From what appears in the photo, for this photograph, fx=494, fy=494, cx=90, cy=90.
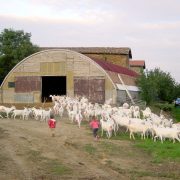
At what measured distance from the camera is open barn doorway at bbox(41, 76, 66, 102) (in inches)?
2108

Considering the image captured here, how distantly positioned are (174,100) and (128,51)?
10911 mm

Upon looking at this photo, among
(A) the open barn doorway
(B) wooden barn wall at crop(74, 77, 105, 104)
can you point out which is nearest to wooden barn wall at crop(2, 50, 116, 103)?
(B) wooden barn wall at crop(74, 77, 105, 104)

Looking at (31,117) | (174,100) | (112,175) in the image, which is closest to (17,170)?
(112,175)

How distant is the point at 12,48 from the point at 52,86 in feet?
37.8

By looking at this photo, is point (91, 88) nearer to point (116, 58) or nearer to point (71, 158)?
point (116, 58)

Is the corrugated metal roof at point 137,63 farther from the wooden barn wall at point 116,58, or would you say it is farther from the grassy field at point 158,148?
the grassy field at point 158,148

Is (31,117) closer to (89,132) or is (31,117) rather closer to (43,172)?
(89,132)

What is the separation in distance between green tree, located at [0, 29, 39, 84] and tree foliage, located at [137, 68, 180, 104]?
55.2ft

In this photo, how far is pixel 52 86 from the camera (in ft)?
188

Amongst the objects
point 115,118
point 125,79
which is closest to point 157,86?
point 125,79

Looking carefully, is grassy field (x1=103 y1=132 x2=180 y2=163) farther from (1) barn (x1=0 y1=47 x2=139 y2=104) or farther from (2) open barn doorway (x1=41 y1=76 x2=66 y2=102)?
(2) open barn doorway (x1=41 y1=76 x2=66 y2=102)

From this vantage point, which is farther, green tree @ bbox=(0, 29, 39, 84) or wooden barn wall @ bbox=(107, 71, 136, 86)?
green tree @ bbox=(0, 29, 39, 84)

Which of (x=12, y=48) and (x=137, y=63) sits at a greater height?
(x=12, y=48)

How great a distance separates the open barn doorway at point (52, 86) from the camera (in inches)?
2108
